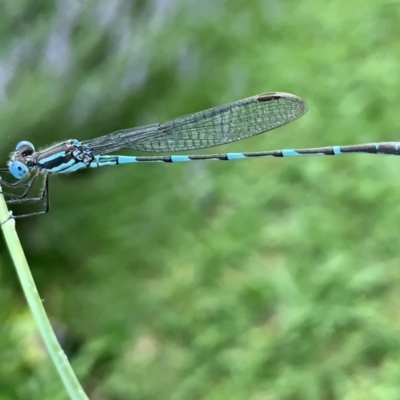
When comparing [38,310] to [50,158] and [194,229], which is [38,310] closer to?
[50,158]

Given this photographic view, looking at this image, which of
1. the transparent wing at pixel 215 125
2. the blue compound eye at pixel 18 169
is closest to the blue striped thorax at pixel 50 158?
the blue compound eye at pixel 18 169

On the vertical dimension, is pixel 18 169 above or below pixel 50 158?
below

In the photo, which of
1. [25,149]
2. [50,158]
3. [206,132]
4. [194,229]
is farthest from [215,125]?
[194,229]

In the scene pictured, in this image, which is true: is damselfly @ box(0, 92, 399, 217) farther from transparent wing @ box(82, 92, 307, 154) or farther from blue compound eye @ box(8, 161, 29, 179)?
blue compound eye @ box(8, 161, 29, 179)

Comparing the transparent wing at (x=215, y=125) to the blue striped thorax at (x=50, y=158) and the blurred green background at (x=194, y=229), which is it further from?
the blurred green background at (x=194, y=229)

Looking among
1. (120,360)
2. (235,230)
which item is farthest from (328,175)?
(120,360)

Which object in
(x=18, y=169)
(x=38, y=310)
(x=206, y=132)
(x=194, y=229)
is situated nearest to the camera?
(x=38, y=310)

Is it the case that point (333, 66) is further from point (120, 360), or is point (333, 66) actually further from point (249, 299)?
point (120, 360)
